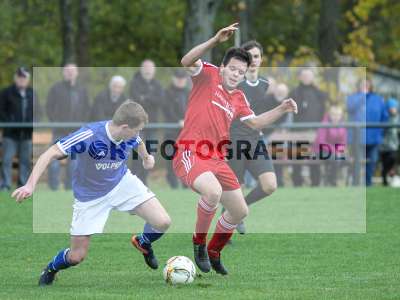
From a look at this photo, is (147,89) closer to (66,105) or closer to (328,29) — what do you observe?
(66,105)

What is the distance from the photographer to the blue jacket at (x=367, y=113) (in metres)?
19.6

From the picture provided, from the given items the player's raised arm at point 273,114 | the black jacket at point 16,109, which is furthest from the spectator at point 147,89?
the player's raised arm at point 273,114

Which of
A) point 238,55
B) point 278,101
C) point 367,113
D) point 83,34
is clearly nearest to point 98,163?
point 238,55

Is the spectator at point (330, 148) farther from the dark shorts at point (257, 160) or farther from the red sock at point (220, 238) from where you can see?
the red sock at point (220, 238)

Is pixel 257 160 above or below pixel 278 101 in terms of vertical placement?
below

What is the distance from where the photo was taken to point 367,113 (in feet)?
64.8

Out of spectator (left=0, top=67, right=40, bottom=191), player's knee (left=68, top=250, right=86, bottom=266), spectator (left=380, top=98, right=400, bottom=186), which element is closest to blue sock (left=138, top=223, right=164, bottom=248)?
player's knee (left=68, top=250, right=86, bottom=266)

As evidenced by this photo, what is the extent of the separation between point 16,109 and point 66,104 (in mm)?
830

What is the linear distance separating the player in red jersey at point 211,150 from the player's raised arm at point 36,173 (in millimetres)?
1536

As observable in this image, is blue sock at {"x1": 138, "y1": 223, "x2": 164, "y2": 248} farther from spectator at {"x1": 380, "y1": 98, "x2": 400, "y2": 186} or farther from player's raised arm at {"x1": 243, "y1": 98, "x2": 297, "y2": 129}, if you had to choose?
spectator at {"x1": 380, "y1": 98, "x2": 400, "y2": 186}

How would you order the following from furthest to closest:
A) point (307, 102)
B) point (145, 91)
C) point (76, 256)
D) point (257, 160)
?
point (307, 102), point (145, 91), point (257, 160), point (76, 256)

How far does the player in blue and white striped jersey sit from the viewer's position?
8.73 metres

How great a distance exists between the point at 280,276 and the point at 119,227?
4572mm

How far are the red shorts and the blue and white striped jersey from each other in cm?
81
